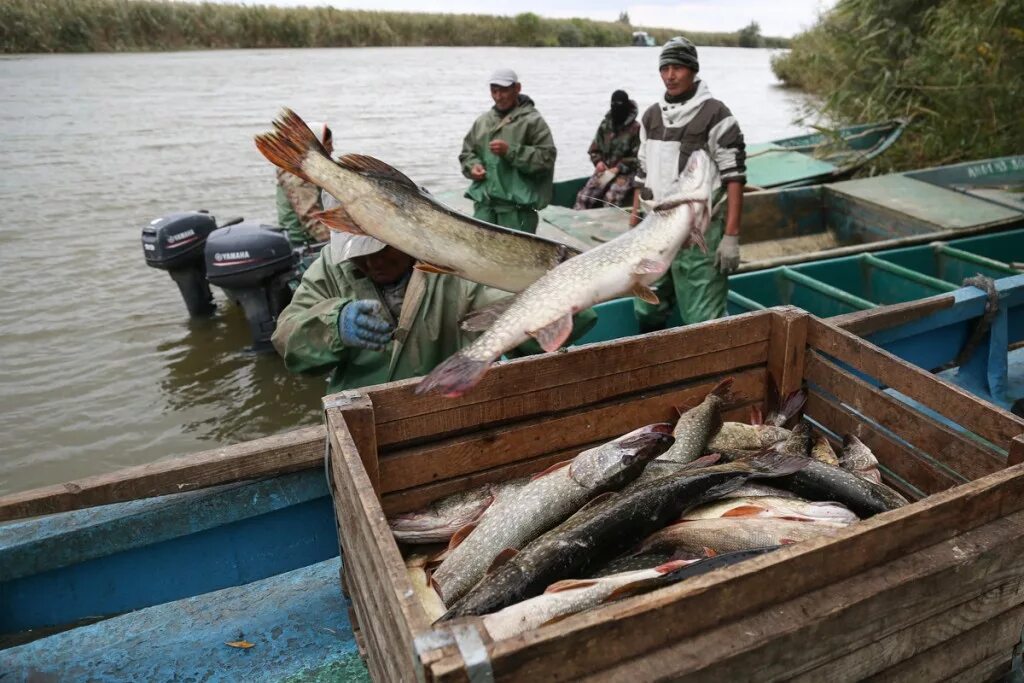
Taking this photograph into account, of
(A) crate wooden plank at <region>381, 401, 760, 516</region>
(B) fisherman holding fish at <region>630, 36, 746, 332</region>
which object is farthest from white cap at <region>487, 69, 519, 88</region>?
(A) crate wooden plank at <region>381, 401, 760, 516</region>

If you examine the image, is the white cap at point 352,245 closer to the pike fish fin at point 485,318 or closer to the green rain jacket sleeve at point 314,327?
the green rain jacket sleeve at point 314,327

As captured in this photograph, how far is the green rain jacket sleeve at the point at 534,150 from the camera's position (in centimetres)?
771

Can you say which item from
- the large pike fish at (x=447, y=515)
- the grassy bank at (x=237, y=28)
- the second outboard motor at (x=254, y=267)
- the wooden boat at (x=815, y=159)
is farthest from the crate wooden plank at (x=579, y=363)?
the grassy bank at (x=237, y=28)

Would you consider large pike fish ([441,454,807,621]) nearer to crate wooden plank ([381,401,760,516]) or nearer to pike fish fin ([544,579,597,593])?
pike fish fin ([544,579,597,593])

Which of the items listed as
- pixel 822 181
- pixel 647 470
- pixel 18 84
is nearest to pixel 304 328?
pixel 647 470

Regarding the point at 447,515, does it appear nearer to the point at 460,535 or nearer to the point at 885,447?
the point at 460,535

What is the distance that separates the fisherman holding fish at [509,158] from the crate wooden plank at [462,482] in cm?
508

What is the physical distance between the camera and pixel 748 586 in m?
1.65

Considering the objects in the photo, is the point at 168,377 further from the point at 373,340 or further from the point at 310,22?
the point at 310,22

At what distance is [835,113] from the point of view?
13539 millimetres

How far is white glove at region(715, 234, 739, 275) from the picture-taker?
5.46m

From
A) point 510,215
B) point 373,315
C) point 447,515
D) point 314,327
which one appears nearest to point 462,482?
point 447,515

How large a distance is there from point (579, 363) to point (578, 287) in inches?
22.2

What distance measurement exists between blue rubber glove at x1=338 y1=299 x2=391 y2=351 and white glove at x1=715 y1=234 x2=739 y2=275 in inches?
128
